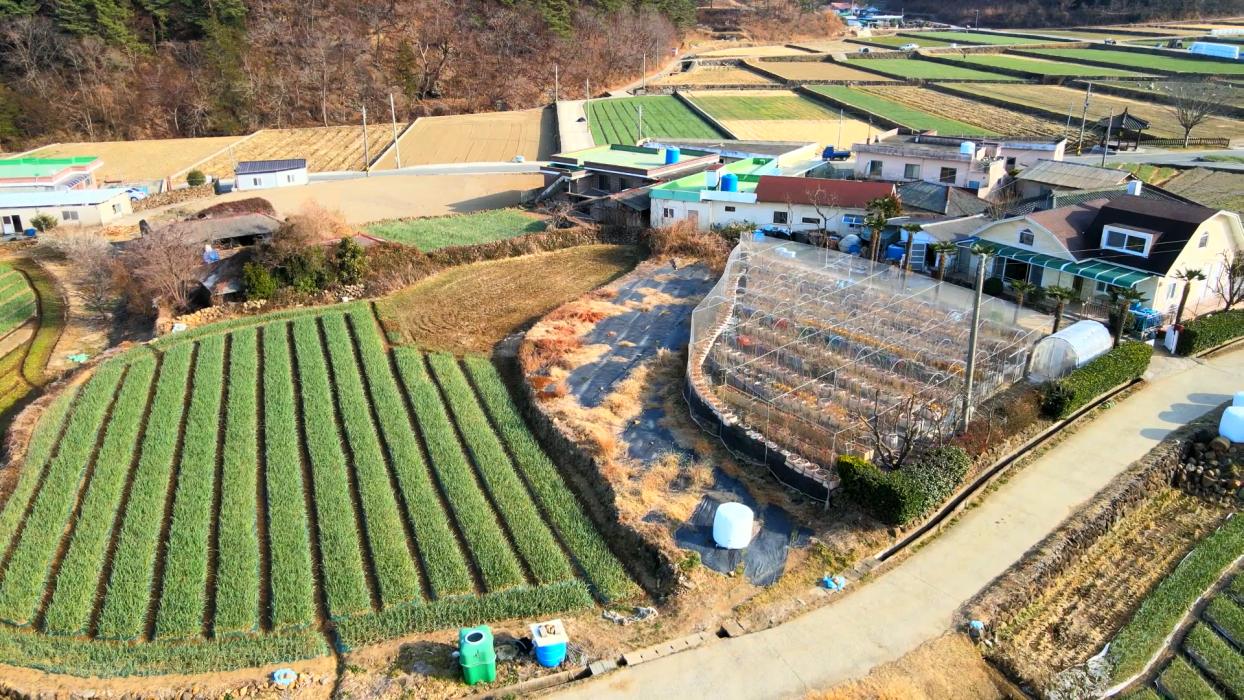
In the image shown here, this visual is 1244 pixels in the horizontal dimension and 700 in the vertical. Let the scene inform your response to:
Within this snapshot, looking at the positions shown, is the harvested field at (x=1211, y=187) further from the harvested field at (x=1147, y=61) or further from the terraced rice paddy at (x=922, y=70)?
the terraced rice paddy at (x=922, y=70)

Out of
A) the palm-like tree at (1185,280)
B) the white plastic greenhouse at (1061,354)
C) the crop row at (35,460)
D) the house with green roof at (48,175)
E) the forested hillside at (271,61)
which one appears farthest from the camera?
the forested hillside at (271,61)

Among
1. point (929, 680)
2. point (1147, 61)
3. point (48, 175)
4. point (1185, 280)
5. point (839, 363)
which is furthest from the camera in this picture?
point (1147, 61)

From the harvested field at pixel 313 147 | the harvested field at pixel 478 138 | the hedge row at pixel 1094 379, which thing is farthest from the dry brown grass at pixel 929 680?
the harvested field at pixel 313 147

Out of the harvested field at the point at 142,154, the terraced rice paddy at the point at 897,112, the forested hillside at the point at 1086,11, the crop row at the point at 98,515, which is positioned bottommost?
the crop row at the point at 98,515

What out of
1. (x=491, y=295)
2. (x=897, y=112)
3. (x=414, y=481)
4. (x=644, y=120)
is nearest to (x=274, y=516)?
(x=414, y=481)

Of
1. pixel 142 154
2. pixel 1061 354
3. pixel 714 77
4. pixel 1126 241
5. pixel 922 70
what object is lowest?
pixel 1061 354

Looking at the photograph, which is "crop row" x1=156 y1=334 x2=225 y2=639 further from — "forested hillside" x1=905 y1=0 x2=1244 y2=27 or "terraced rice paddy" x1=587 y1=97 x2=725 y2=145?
"forested hillside" x1=905 y1=0 x2=1244 y2=27

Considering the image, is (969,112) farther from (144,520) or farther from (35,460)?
(35,460)
